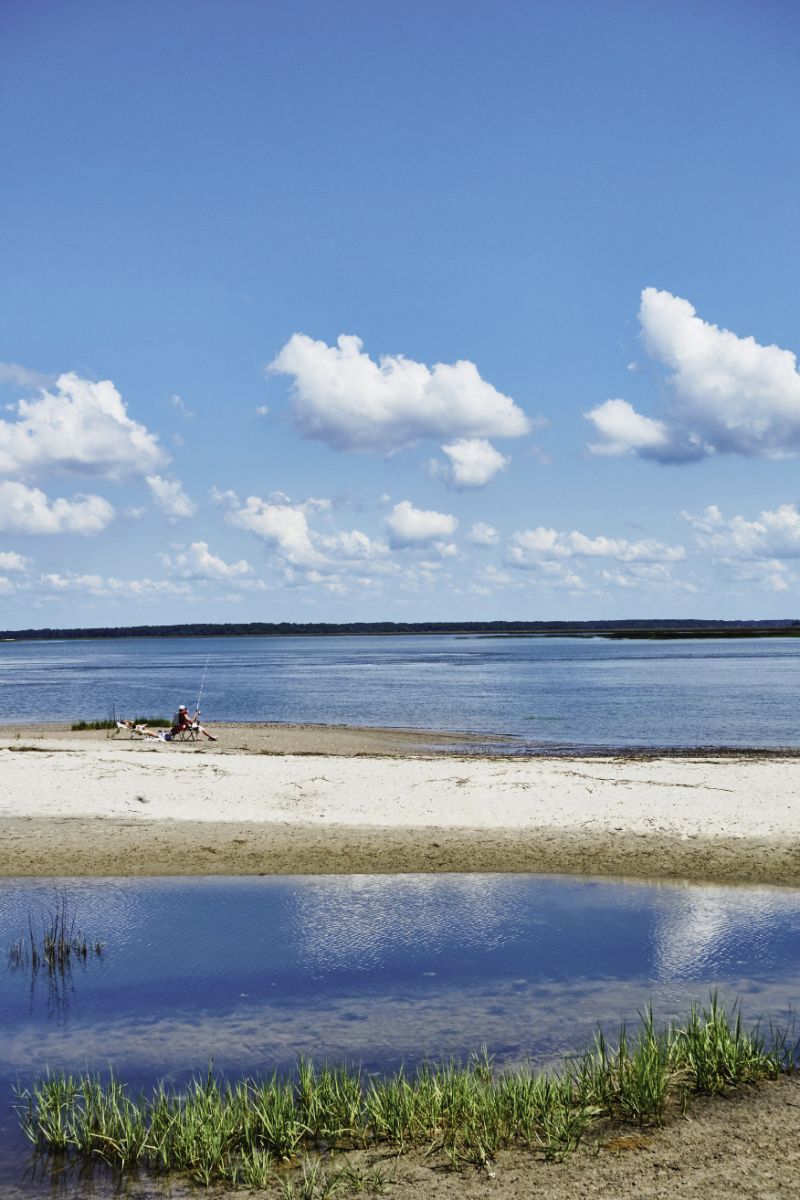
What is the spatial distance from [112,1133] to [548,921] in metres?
7.94

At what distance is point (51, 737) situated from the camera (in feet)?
125

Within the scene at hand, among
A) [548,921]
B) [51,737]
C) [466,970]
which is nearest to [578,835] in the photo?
[548,921]

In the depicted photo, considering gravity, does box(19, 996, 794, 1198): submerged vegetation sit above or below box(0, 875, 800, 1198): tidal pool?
above

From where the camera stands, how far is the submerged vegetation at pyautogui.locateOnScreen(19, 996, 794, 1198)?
7.89 meters

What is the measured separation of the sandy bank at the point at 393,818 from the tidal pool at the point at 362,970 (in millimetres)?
955

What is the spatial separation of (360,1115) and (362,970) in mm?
4337

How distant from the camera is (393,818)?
20672 millimetres

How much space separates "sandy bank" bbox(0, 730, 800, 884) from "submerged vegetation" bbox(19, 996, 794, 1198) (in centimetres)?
856

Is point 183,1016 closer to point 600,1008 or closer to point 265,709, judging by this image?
point 600,1008

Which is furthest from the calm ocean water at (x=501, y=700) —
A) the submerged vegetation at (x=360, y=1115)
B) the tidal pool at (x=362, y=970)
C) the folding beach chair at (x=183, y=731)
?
the submerged vegetation at (x=360, y=1115)

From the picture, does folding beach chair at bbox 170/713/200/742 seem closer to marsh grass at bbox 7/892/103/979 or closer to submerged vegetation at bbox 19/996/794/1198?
marsh grass at bbox 7/892/103/979

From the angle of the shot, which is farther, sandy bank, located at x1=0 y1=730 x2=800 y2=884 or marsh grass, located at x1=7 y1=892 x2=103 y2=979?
sandy bank, located at x1=0 y1=730 x2=800 y2=884

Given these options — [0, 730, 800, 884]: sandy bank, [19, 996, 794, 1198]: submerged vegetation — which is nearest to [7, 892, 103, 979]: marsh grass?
[0, 730, 800, 884]: sandy bank

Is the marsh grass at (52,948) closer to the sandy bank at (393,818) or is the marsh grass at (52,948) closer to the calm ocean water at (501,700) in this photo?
the sandy bank at (393,818)
